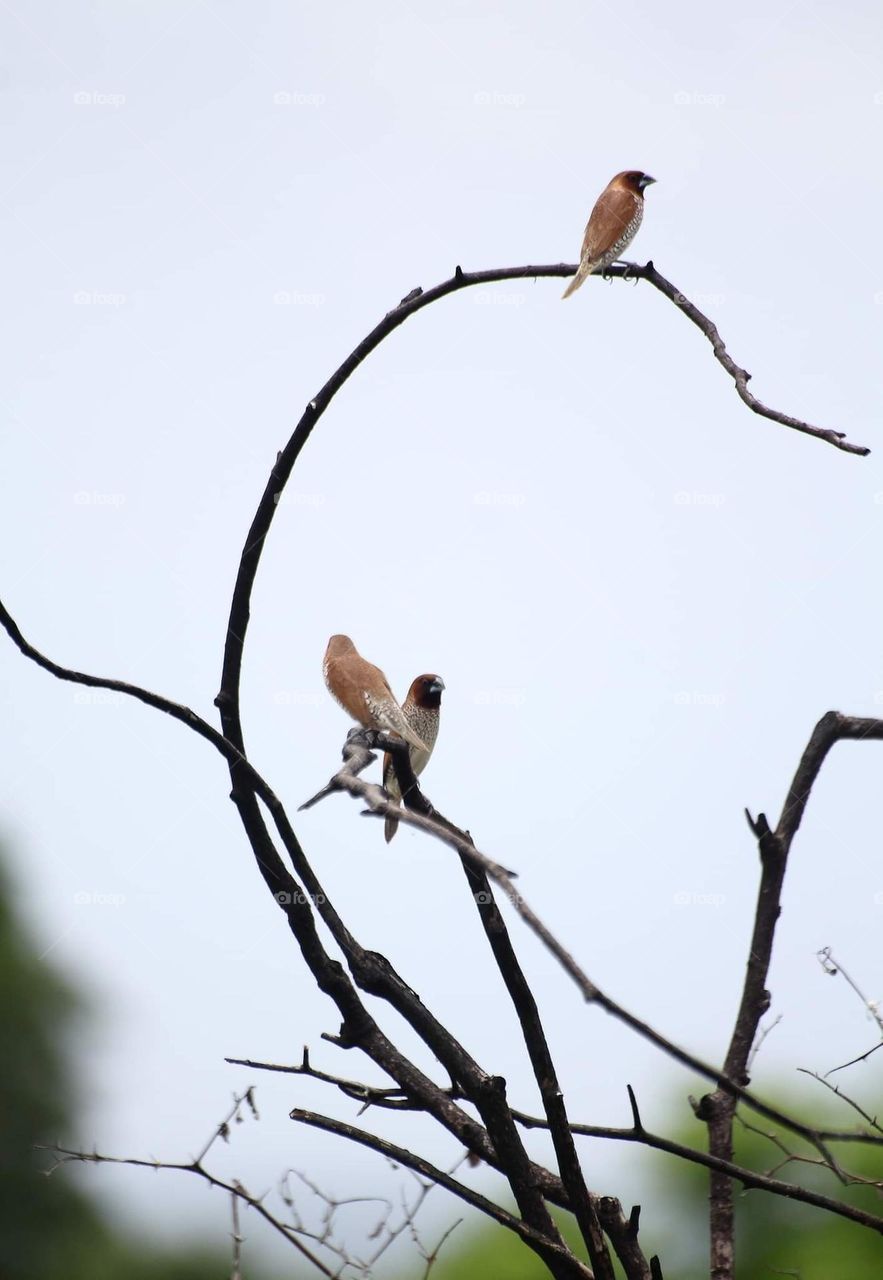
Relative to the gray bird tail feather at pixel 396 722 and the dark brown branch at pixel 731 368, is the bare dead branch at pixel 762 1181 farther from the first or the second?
the gray bird tail feather at pixel 396 722

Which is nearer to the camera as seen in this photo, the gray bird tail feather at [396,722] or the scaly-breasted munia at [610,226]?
the gray bird tail feather at [396,722]

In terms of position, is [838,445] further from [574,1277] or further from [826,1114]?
[826,1114]

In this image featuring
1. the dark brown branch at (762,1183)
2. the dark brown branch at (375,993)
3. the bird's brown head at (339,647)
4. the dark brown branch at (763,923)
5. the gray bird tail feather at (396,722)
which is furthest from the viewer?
the bird's brown head at (339,647)

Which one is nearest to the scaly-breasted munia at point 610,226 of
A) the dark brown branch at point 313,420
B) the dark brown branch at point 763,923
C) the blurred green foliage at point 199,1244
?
the dark brown branch at point 313,420

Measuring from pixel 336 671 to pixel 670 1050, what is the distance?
322 centimetres

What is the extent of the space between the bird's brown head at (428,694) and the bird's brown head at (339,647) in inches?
22.4

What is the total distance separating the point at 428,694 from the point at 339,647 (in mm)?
702

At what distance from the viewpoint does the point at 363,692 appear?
4316 millimetres

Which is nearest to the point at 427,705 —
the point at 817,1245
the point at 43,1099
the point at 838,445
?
the point at 838,445

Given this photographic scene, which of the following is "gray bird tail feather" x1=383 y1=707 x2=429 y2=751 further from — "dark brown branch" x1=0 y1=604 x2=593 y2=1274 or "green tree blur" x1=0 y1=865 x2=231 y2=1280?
"green tree blur" x1=0 y1=865 x2=231 y2=1280

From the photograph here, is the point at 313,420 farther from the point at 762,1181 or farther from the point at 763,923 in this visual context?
the point at 762,1181

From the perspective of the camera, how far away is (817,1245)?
1681 cm

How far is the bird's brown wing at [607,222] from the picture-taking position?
5.27 metres

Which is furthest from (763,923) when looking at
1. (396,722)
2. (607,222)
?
(607,222)
